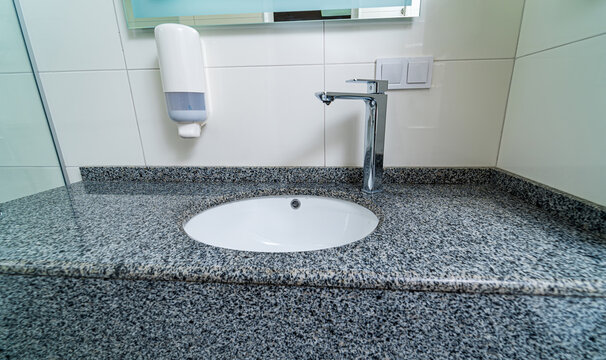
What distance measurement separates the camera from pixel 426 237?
43 centimetres

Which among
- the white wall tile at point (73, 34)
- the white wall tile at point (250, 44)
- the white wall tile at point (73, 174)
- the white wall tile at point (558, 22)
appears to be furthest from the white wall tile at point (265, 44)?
the white wall tile at point (73, 174)

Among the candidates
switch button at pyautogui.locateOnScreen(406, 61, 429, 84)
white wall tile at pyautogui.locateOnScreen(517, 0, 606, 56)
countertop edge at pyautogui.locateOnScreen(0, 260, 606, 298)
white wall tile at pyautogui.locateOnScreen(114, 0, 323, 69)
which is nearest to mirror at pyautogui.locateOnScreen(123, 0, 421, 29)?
white wall tile at pyautogui.locateOnScreen(114, 0, 323, 69)

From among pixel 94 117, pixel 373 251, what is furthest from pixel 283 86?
pixel 94 117

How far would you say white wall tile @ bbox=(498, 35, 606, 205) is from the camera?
1.46ft

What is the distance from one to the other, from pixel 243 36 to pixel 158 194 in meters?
0.54

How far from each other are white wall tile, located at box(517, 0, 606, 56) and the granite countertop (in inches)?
14.8

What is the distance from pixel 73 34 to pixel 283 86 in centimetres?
68

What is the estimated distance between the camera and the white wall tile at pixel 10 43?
71cm

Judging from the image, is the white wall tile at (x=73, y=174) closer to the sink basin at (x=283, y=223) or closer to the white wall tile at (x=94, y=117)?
the white wall tile at (x=94, y=117)

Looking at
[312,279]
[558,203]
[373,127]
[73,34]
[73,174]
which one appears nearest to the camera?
[312,279]

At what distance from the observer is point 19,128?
0.77m

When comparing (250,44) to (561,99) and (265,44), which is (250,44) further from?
(561,99)

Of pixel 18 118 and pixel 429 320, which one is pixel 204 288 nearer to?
→ pixel 429 320

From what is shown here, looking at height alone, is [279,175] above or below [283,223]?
above
